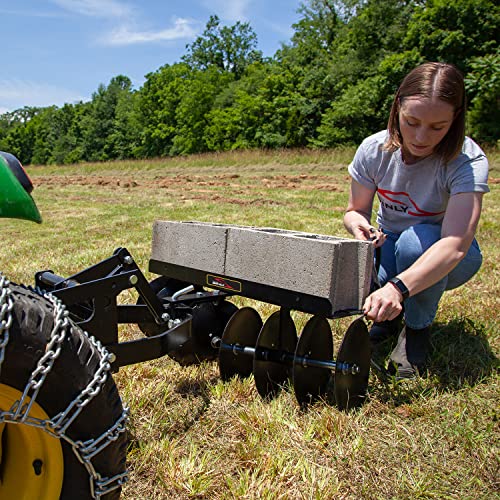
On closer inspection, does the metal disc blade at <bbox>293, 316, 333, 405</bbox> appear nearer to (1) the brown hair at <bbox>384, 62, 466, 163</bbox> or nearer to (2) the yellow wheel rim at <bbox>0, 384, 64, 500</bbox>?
(1) the brown hair at <bbox>384, 62, 466, 163</bbox>

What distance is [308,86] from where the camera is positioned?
3497 centimetres

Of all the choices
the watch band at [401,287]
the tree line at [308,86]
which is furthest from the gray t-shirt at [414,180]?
the tree line at [308,86]

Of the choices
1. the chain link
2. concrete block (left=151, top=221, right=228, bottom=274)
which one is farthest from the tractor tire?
concrete block (left=151, top=221, right=228, bottom=274)

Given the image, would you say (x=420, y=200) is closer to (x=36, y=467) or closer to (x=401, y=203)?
(x=401, y=203)

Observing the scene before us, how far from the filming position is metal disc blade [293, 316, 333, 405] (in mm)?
2406

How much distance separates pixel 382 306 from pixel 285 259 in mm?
475

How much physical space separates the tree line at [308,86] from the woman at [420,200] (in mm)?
23806

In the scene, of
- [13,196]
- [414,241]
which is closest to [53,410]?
[13,196]

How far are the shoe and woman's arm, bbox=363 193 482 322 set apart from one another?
515mm

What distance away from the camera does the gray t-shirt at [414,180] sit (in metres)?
2.54

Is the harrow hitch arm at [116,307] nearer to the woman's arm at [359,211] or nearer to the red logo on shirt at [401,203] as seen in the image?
the woman's arm at [359,211]

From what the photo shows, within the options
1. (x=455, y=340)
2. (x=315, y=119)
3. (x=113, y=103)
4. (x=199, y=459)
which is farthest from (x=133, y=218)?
(x=113, y=103)

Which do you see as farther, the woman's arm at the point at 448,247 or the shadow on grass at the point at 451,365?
the shadow on grass at the point at 451,365

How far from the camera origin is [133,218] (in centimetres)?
896
